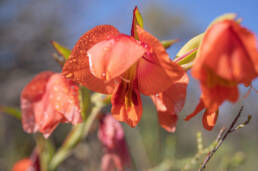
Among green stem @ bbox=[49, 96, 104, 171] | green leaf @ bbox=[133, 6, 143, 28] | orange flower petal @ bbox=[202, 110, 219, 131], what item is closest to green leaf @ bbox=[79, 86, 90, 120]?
green stem @ bbox=[49, 96, 104, 171]

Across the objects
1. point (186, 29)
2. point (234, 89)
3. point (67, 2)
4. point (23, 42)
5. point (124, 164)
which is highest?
point (186, 29)

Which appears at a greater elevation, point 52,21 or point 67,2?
point 67,2

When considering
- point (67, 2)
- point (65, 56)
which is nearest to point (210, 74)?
point (65, 56)

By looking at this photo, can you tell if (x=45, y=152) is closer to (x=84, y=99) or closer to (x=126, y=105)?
(x=84, y=99)

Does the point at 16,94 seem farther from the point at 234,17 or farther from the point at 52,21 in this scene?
the point at 234,17

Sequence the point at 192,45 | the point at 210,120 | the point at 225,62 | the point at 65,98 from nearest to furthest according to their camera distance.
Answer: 1. the point at 225,62
2. the point at 210,120
3. the point at 192,45
4. the point at 65,98

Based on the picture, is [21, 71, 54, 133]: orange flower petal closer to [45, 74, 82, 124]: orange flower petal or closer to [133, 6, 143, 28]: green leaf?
[45, 74, 82, 124]: orange flower petal

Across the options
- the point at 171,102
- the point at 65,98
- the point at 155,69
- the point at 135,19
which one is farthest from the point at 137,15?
the point at 65,98
